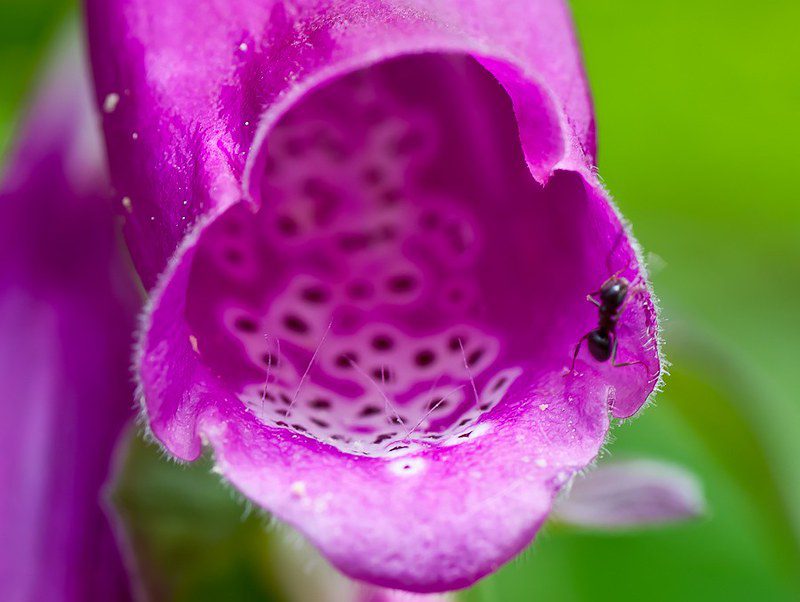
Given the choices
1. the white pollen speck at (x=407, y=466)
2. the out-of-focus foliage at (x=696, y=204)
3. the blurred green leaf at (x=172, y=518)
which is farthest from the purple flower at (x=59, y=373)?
the out-of-focus foliage at (x=696, y=204)

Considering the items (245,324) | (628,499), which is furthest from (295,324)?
(628,499)

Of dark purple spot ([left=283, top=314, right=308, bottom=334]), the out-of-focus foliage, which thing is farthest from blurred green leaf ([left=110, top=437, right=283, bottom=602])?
the out-of-focus foliage

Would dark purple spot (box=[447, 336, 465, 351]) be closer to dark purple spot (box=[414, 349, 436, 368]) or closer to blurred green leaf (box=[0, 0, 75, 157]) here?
dark purple spot (box=[414, 349, 436, 368])

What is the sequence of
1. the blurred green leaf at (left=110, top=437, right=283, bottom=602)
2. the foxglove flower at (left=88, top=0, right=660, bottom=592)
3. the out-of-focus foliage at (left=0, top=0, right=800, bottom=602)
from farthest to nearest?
the out-of-focus foliage at (left=0, top=0, right=800, bottom=602), the blurred green leaf at (left=110, top=437, right=283, bottom=602), the foxglove flower at (left=88, top=0, right=660, bottom=592)

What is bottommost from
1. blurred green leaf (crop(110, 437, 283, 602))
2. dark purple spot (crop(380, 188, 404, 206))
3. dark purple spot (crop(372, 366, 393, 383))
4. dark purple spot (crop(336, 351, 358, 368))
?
blurred green leaf (crop(110, 437, 283, 602))

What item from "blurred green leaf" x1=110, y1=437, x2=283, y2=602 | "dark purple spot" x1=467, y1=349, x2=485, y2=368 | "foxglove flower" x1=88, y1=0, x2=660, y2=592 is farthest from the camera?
"blurred green leaf" x1=110, y1=437, x2=283, y2=602

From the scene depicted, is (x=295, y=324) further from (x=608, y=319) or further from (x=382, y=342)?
(x=608, y=319)

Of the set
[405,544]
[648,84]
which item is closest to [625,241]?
[405,544]
